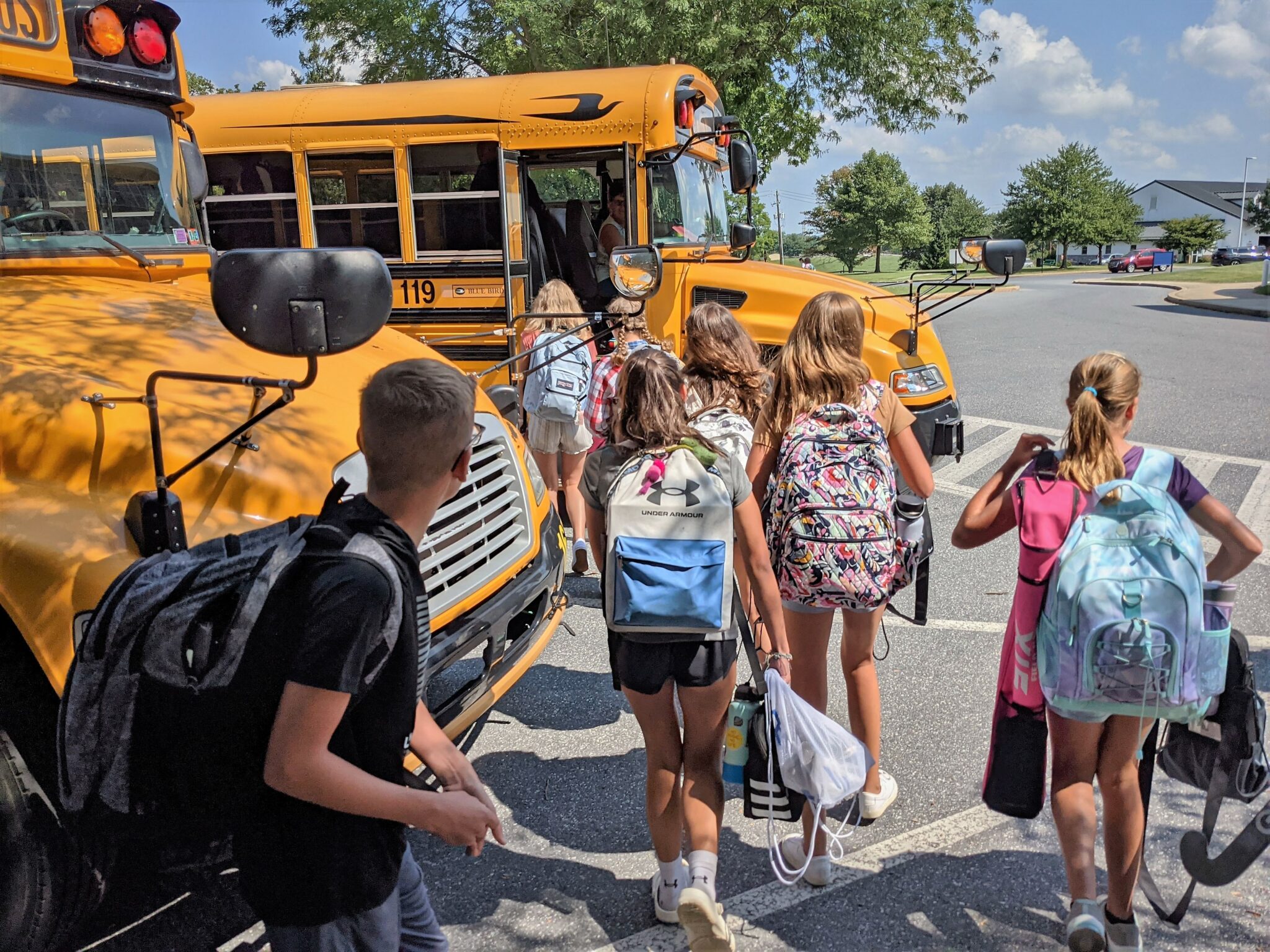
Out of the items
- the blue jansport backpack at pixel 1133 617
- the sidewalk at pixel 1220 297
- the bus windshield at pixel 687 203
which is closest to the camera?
the blue jansport backpack at pixel 1133 617

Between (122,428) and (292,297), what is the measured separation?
33.1 inches

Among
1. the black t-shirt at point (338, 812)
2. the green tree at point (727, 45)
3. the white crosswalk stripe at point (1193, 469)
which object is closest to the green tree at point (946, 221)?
the green tree at point (727, 45)

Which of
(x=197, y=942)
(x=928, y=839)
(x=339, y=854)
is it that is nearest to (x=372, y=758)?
(x=339, y=854)

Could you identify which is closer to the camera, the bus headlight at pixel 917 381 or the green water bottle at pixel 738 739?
the green water bottle at pixel 738 739

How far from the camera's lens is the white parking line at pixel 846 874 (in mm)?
2814

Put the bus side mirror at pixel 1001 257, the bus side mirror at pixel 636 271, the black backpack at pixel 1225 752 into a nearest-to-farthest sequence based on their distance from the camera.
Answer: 1. the black backpack at pixel 1225 752
2. the bus side mirror at pixel 636 271
3. the bus side mirror at pixel 1001 257

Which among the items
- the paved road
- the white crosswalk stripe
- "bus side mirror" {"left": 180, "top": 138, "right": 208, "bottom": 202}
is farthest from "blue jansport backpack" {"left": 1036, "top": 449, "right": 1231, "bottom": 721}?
the white crosswalk stripe

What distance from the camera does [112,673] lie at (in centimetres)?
191

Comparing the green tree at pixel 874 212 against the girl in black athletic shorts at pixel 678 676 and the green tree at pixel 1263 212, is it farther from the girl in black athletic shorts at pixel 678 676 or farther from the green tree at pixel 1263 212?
the girl in black athletic shorts at pixel 678 676

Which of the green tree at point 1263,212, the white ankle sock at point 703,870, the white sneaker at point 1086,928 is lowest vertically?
the white sneaker at point 1086,928

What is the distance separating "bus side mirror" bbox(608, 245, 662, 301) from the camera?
12.4 feet

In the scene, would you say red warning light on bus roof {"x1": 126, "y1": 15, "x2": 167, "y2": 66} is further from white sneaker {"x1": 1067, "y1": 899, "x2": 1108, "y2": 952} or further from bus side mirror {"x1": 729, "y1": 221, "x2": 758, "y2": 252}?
bus side mirror {"x1": 729, "y1": 221, "x2": 758, "y2": 252}

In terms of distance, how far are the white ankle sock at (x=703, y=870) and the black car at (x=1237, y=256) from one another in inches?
2640

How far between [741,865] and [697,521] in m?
1.28
